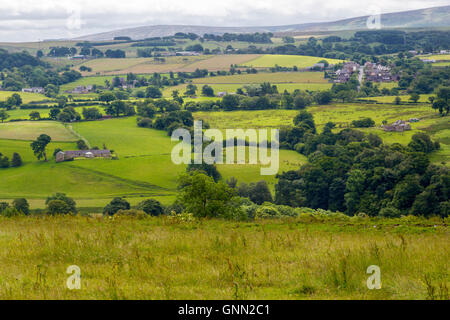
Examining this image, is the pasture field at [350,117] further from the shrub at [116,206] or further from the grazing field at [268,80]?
the shrub at [116,206]

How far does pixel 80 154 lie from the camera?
6838cm

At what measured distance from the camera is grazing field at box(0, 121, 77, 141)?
255 ft

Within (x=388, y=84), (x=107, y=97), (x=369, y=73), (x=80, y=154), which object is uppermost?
(x=369, y=73)

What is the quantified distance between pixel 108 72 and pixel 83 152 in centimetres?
10865

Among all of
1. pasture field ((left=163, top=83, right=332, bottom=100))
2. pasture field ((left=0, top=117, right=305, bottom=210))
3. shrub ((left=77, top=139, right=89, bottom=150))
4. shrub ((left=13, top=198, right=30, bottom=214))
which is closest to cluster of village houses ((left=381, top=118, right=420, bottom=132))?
pasture field ((left=0, top=117, right=305, bottom=210))

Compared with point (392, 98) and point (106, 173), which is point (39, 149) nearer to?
point (106, 173)

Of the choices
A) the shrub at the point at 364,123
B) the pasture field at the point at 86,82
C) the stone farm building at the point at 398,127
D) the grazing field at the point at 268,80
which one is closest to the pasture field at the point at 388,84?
the grazing field at the point at 268,80

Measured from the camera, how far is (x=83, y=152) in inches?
2707

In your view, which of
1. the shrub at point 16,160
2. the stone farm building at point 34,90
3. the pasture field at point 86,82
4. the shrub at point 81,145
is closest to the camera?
the shrub at point 16,160

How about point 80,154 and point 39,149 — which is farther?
point 80,154

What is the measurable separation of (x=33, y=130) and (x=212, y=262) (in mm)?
81713

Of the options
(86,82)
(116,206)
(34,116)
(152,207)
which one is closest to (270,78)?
(86,82)

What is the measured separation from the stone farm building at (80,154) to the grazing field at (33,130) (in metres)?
10.5

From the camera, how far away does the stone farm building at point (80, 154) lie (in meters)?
67.1
